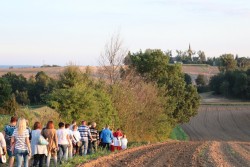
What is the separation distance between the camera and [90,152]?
25.8m

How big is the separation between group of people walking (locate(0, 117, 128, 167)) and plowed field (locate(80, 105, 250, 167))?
1.12m

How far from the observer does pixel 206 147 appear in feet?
108

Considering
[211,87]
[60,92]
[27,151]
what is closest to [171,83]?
[60,92]

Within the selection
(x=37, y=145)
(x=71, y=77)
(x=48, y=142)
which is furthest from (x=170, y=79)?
(x=37, y=145)

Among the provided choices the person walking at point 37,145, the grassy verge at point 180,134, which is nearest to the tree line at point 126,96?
the grassy verge at point 180,134

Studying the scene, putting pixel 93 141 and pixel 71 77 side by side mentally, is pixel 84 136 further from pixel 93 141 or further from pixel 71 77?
pixel 71 77

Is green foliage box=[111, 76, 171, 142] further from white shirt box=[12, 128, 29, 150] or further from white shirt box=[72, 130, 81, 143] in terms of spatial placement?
white shirt box=[12, 128, 29, 150]

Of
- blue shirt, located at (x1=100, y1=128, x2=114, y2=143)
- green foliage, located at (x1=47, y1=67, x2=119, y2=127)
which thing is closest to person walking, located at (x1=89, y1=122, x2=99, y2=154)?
blue shirt, located at (x1=100, y1=128, x2=114, y2=143)

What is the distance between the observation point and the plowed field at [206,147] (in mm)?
22695

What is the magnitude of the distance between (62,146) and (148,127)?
1219 inches

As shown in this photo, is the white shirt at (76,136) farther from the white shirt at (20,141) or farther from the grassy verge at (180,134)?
the grassy verge at (180,134)

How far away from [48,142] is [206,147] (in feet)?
55.3

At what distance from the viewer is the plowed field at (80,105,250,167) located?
2270 centimetres

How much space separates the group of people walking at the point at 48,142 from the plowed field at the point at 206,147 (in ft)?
3.68
